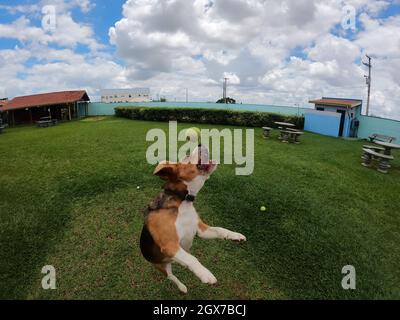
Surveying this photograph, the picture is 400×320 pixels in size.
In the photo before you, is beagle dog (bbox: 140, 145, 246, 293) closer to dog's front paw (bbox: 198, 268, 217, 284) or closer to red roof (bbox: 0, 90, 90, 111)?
dog's front paw (bbox: 198, 268, 217, 284)

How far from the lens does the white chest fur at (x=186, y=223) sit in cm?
236

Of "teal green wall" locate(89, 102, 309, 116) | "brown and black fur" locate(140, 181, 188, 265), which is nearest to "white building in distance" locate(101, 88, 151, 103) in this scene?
"teal green wall" locate(89, 102, 309, 116)

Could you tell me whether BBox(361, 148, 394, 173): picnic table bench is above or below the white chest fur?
below

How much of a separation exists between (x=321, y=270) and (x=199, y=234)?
10.2 feet

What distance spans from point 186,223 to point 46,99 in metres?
29.9

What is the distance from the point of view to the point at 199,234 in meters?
2.64

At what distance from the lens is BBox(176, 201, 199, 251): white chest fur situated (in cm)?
236

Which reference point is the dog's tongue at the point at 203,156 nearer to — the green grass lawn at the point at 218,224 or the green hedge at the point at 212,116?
the green grass lawn at the point at 218,224

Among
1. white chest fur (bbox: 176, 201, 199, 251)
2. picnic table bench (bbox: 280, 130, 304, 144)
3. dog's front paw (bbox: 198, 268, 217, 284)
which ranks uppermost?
white chest fur (bbox: 176, 201, 199, 251)

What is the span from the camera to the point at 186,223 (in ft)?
7.87

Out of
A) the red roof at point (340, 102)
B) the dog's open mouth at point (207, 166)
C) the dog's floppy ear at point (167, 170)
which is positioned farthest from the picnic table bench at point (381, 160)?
the red roof at point (340, 102)

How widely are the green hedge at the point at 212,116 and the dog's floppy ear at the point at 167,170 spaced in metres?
17.7

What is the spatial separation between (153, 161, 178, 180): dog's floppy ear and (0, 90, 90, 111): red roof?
26.2 m

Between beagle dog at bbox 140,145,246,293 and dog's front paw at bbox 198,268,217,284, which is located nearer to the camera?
dog's front paw at bbox 198,268,217,284
